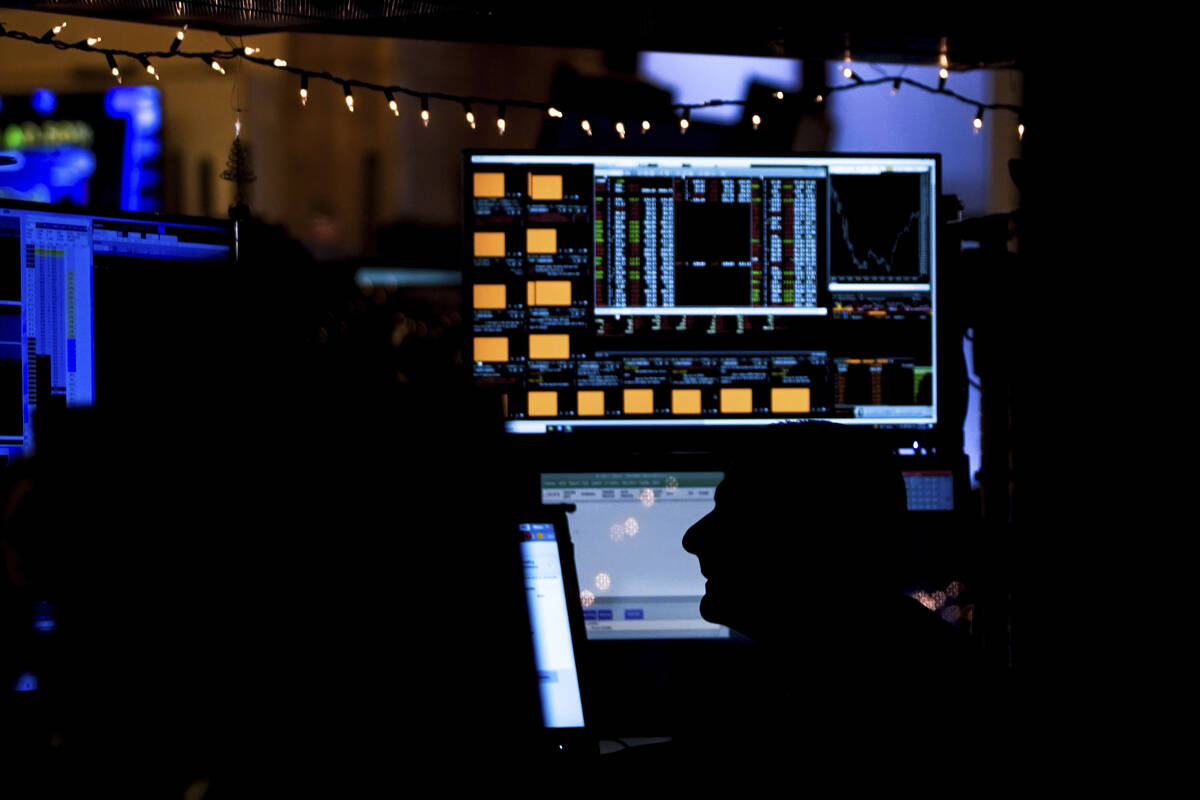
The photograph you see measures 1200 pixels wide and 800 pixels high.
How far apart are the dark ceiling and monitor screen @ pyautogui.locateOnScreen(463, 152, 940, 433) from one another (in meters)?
0.69

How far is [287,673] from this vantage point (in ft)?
1.52

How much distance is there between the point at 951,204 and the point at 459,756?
6.26 feet

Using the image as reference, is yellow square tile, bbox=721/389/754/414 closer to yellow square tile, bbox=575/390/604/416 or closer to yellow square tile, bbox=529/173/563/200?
yellow square tile, bbox=575/390/604/416

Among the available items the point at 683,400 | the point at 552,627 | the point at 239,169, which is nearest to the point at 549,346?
the point at 683,400

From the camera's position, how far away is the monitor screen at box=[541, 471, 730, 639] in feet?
5.45

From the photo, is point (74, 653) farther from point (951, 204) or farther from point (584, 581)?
point (951, 204)

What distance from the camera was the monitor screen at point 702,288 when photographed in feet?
6.41

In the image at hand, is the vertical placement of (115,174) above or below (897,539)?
above

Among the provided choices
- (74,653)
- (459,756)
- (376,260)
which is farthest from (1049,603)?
(376,260)

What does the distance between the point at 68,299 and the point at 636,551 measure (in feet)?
3.24

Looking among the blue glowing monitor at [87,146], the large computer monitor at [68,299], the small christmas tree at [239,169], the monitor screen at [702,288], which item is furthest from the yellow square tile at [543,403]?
the blue glowing monitor at [87,146]

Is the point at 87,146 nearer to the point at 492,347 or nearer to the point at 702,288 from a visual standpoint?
the point at 492,347

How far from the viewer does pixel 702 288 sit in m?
1.99

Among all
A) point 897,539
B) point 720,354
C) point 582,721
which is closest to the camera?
point 897,539
